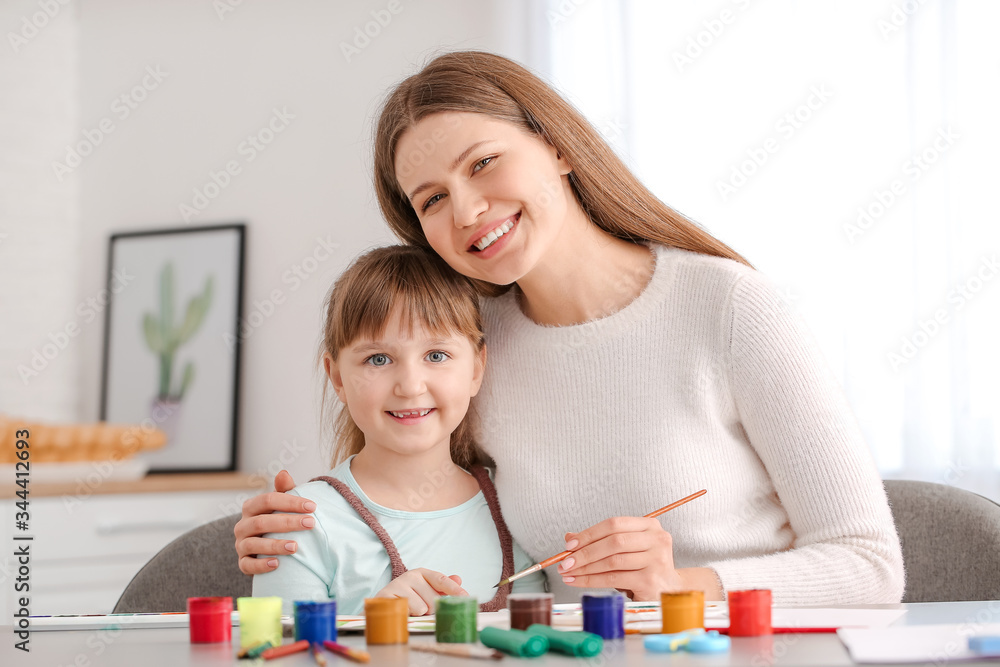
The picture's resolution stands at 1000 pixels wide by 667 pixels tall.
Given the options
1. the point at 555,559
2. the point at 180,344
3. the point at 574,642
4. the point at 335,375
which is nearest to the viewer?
the point at 574,642

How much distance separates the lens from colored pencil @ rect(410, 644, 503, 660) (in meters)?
0.67

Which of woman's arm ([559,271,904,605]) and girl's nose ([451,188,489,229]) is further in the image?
girl's nose ([451,188,489,229])

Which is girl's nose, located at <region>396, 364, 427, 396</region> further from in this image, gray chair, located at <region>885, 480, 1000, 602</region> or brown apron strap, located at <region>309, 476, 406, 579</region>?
gray chair, located at <region>885, 480, 1000, 602</region>

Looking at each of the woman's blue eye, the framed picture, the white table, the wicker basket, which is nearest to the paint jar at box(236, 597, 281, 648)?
the white table

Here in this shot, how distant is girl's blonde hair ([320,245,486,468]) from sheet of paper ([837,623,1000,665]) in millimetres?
720

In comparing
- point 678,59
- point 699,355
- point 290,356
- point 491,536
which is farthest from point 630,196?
point 290,356

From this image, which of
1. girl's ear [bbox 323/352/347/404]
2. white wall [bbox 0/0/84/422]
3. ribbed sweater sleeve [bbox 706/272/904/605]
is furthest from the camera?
white wall [bbox 0/0/84/422]

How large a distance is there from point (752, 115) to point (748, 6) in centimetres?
33

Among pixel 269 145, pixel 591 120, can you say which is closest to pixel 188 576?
pixel 591 120

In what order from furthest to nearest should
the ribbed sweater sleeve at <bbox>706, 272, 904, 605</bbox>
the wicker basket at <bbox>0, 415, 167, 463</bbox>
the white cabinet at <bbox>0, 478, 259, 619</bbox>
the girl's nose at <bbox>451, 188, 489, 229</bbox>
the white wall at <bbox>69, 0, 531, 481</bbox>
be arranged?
the white wall at <bbox>69, 0, 531, 481</bbox> → the wicker basket at <bbox>0, 415, 167, 463</bbox> → the white cabinet at <bbox>0, 478, 259, 619</bbox> → the girl's nose at <bbox>451, 188, 489, 229</bbox> → the ribbed sweater sleeve at <bbox>706, 272, 904, 605</bbox>

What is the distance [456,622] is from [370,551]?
1.65ft

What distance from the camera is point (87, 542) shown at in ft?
8.96

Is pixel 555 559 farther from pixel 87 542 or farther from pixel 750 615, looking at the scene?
pixel 87 542

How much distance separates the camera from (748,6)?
2.71 m
